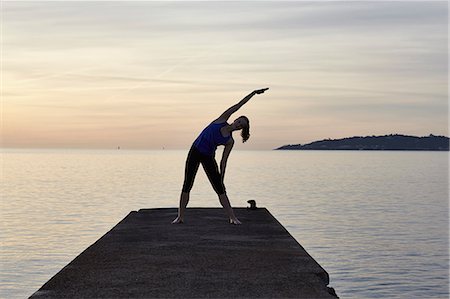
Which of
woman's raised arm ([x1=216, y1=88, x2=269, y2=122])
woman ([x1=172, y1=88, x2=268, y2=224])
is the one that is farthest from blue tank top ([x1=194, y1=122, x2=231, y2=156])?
woman's raised arm ([x1=216, y1=88, x2=269, y2=122])

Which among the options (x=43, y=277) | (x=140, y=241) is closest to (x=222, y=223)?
(x=140, y=241)

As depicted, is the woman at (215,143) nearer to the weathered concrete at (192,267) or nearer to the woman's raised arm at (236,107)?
the woman's raised arm at (236,107)

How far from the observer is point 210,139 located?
13578mm

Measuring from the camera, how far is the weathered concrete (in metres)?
8.05

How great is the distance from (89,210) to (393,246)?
18254mm

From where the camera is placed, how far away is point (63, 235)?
27.6 meters

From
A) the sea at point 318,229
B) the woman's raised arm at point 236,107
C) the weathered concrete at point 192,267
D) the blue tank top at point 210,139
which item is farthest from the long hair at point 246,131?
the sea at point 318,229

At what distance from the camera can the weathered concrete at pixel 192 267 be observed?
8.05 m

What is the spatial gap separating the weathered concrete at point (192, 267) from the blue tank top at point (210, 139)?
149cm

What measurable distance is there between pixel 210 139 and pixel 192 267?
4.47 meters

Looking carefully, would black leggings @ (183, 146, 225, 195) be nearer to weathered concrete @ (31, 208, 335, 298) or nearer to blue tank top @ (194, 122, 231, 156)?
blue tank top @ (194, 122, 231, 156)

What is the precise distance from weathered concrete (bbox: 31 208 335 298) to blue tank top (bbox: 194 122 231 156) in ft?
4.89

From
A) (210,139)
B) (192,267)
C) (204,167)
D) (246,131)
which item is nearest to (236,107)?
(246,131)

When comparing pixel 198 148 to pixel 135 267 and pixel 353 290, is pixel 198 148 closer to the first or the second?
pixel 135 267
